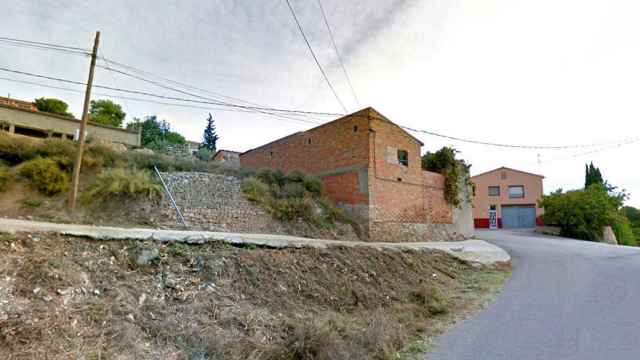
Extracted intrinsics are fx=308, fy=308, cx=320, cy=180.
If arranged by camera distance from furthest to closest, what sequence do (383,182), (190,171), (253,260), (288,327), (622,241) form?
(622,241) → (383,182) → (190,171) → (253,260) → (288,327)

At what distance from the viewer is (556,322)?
560 cm

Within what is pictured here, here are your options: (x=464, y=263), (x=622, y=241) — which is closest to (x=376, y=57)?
(x=464, y=263)

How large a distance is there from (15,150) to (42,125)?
997cm

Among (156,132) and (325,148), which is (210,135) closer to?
(156,132)

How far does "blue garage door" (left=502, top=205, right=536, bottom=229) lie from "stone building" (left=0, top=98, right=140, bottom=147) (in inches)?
1608

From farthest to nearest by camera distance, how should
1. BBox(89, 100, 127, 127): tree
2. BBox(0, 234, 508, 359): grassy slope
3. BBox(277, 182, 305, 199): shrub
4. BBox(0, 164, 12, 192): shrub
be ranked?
BBox(89, 100, 127, 127): tree
BBox(277, 182, 305, 199): shrub
BBox(0, 164, 12, 192): shrub
BBox(0, 234, 508, 359): grassy slope

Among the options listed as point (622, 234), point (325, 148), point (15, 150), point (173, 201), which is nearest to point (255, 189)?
→ point (173, 201)

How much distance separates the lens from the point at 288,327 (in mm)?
4723

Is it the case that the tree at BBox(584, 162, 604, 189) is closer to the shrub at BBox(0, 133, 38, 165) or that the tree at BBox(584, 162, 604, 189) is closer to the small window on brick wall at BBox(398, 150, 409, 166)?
the small window on brick wall at BBox(398, 150, 409, 166)

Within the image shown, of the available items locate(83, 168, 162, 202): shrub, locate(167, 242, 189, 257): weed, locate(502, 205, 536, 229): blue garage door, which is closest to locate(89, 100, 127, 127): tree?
locate(83, 168, 162, 202): shrub

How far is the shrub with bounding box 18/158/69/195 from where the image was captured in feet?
32.4

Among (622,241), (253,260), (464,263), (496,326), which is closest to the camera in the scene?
(496,326)

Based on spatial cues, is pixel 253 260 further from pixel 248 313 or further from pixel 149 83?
pixel 149 83

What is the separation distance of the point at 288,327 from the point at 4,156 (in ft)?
40.8
